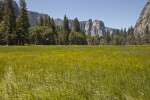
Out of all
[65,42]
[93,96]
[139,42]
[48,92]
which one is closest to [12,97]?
[48,92]

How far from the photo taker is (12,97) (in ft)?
9.31

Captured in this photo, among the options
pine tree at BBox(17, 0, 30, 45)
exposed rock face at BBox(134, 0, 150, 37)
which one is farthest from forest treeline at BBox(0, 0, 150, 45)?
exposed rock face at BBox(134, 0, 150, 37)

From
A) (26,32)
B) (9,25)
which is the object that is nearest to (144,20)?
(26,32)

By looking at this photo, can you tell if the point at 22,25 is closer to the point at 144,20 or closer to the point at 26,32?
the point at 26,32

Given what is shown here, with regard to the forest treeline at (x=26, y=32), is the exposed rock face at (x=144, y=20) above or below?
above

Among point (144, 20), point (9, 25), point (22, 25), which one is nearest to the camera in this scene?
point (9, 25)

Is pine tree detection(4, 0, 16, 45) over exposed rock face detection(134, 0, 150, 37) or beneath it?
beneath

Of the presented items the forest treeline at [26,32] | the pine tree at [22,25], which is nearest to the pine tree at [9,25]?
the forest treeline at [26,32]

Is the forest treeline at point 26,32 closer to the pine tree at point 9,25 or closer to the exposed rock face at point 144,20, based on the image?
the pine tree at point 9,25

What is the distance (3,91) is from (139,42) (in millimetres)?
127424

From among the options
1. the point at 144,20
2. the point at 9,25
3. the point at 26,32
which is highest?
the point at 144,20

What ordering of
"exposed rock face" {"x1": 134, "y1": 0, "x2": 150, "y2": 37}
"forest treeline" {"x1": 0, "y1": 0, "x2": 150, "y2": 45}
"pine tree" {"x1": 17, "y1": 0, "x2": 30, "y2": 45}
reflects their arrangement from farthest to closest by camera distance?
"exposed rock face" {"x1": 134, "y1": 0, "x2": 150, "y2": 37}
"pine tree" {"x1": 17, "y1": 0, "x2": 30, "y2": 45}
"forest treeline" {"x1": 0, "y1": 0, "x2": 150, "y2": 45}

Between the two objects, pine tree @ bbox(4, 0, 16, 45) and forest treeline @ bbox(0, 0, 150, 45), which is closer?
pine tree @ bbox(4, 0, 16, 45)

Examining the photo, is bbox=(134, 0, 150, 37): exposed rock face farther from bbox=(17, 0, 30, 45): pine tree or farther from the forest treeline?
bbox=(17, 0, 30, 45): pine tree
